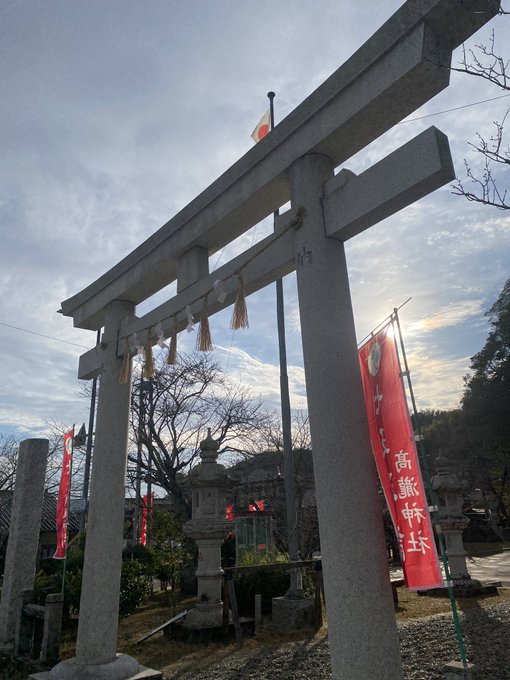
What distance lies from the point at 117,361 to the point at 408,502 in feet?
14.4

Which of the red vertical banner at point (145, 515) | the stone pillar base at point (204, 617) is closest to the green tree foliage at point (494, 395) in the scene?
the red vertical banner at point (145, 515)

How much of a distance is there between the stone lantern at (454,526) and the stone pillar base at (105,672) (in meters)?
7.36

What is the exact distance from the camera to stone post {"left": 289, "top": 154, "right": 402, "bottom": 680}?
3.03 metres

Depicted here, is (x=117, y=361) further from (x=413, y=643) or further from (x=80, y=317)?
(x=413, y=643)

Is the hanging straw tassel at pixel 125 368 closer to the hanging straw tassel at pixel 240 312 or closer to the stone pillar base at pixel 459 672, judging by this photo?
the hanging straw tassel at pixel 240 312

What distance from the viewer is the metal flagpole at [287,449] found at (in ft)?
29.9

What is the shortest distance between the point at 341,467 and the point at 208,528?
21.5ft

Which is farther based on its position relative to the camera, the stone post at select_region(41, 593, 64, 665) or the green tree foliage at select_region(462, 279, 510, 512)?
the green tree foliage at select_region(462, 279, 510, 512)

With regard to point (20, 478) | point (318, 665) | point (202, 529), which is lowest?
point (318, 665)

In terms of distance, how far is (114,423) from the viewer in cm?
605

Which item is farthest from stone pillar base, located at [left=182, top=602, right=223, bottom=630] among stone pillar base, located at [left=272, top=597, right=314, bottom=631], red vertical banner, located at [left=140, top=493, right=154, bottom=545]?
A: red vertical banner, located at [left=140, top=493, right=154, bottom=545]

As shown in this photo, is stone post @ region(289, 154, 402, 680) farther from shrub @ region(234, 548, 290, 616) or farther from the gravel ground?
shrub @ region(234, 548, 290, 616)

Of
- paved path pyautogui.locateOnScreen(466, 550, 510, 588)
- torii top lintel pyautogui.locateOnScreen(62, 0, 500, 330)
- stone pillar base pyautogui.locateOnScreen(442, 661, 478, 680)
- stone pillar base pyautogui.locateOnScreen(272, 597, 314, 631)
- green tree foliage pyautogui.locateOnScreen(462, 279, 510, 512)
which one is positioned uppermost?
green tree foliage pyautogui.locateOnScreen(462, 279, 510, 512)

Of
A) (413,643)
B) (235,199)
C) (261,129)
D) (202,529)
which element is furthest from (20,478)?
(261,129)
